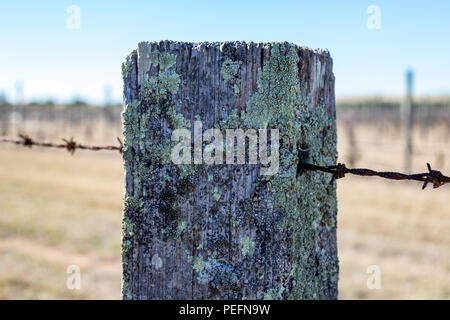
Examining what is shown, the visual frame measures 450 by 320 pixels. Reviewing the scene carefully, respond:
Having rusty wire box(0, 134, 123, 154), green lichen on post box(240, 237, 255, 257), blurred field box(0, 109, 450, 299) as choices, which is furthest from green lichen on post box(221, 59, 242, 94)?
blurred field box(0, 109, 450, 299)

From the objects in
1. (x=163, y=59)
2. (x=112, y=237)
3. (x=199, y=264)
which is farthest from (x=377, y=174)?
(x=112, y=237)

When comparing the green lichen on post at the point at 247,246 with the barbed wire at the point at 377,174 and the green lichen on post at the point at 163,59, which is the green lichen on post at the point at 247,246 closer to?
the barbed wire at the point at 377,174

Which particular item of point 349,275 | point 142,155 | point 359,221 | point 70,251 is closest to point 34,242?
point 70,251

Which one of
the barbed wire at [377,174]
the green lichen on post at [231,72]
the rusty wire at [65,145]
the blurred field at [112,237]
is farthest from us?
the blurred field at [112,237]

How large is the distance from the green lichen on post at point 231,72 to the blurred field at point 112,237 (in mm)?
3923

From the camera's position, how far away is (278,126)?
3.89 ft

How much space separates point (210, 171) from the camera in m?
1.17

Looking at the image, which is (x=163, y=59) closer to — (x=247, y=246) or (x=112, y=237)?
(x=247, y=246)

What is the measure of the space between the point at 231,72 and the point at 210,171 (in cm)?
29

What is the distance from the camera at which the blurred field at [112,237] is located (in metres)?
4.73

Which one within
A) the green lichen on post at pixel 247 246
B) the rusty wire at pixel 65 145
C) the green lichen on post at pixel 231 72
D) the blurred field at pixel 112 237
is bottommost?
the blurred field at pixel 112 237

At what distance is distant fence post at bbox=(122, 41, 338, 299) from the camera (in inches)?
45.7

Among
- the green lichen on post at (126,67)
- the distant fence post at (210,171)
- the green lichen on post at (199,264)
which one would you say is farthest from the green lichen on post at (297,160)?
the green lichen on post at (126,67)

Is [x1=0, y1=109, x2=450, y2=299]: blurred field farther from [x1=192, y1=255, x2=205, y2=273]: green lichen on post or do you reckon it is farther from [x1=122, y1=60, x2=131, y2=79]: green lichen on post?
[x1=122, y1=60, x2=131, y2=79]: green lichen on post
